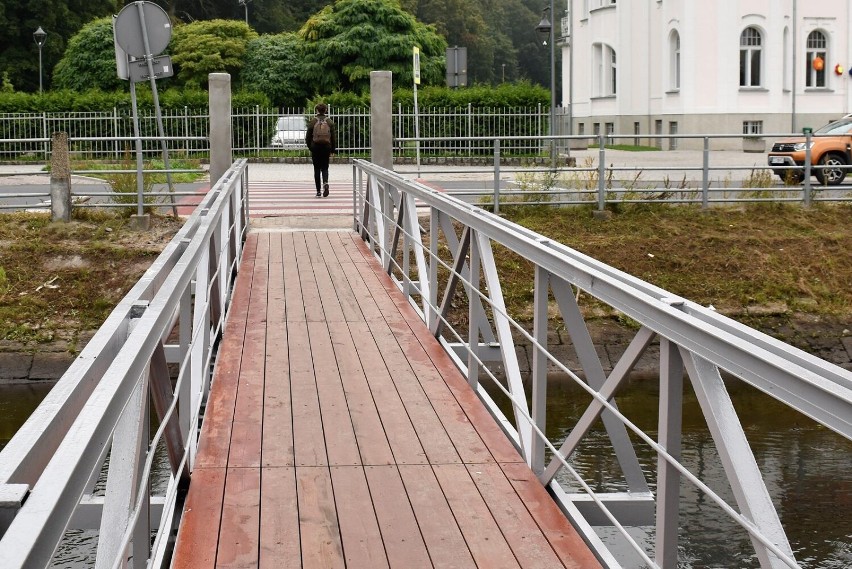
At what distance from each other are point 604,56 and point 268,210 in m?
31.3

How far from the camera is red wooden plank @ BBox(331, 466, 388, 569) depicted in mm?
4324

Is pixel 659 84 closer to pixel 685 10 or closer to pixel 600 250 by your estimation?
pixel 685 10

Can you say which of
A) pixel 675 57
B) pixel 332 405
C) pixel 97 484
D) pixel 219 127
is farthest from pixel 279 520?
pixel 675 57

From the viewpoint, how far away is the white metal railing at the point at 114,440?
6.67ft

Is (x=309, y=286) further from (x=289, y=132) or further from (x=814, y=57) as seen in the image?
(x=814, y=57)

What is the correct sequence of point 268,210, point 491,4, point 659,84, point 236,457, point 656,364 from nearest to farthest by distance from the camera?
1. point 236,457
2. point 656,364
3. point 268,210
4. point 659,84
5. point 491,4

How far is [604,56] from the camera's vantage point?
4697cm

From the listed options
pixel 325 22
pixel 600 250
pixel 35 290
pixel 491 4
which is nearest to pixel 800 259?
pixel 600 250

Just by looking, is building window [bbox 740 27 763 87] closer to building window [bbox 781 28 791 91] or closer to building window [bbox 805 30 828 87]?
building window [bbox 781 28 791 91]

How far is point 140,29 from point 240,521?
435 inches

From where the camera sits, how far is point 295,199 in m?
20.2

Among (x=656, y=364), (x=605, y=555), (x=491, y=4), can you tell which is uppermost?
(x=491, y=4)

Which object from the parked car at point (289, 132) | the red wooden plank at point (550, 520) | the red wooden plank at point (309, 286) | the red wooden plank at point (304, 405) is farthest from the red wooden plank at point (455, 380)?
the parked car at point (289, 132)

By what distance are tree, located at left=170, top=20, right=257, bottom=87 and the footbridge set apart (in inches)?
1495
